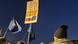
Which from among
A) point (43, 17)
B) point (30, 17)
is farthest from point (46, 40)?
point (30, 17)

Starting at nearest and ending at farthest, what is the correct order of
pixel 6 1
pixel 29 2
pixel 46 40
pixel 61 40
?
1. pixel 61 40
2. pixel 29 2
3. pixel 46 40
4. pixel 6 1

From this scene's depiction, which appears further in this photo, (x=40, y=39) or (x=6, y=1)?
(x=6, y=1)

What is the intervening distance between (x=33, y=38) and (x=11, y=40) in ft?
2.15

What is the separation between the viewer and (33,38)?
7488 mm

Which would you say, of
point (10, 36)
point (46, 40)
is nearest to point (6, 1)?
point (10, 36)

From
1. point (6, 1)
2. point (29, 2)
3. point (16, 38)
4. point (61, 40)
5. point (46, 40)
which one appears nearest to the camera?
point (61, 40)

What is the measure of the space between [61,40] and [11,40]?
5220 millimetres

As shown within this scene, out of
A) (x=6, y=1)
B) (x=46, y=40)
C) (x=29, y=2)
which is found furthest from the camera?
(x=6, y=1)

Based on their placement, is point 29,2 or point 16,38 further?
point 16,38

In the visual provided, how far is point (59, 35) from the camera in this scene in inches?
105

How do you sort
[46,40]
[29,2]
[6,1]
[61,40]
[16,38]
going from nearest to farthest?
[61,40] → [29,2] → [46,40] → [16,38] → [6,1]

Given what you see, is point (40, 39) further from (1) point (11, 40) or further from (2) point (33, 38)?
(1) point (11, 40)

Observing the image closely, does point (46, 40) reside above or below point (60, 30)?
below

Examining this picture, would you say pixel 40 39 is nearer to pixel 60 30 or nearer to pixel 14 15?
pixel 14 15
